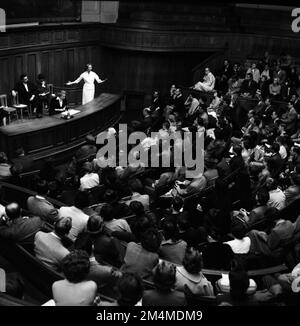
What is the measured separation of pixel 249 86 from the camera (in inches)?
459

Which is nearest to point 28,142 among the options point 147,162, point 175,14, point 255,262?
point 147,162

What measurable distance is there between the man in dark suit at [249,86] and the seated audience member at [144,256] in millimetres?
8002

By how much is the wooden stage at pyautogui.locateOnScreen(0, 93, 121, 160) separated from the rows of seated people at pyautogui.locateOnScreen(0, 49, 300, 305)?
1258mm

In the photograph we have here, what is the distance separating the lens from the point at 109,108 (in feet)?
38.8

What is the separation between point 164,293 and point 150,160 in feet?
13.6

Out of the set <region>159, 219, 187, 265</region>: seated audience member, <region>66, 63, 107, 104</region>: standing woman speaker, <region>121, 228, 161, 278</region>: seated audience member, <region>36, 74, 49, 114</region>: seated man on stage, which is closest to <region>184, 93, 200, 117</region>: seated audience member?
<region>66, 63, 107, 104</region>: standing woman speaker

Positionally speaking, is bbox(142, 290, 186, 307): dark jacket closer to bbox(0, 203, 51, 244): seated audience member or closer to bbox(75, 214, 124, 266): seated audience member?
bbox(75, 214, 124, 266): seated audience member

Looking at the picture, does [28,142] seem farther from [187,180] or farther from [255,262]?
[255,262]

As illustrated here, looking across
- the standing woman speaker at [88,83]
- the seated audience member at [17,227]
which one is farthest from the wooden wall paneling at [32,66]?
the seated audience member at [17,227]

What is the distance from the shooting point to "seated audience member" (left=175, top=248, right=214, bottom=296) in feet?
12.5

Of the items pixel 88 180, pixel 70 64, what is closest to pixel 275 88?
pixel 70 64

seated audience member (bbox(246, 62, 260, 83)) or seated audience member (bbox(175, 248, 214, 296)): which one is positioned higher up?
seated audience member (bbox(246, 62, 260, 83))

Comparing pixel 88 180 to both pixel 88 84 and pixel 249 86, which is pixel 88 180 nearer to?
pixel 88 84

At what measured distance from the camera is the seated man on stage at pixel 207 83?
12500mm
